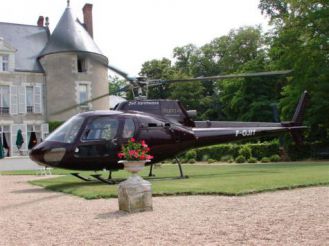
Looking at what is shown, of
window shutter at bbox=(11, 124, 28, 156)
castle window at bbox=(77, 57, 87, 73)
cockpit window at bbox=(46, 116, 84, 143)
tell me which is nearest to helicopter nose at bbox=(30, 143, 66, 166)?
cockpit window at bbox=(46, 116, 84, 143)

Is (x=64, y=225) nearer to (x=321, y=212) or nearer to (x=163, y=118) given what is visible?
(x=321, y=212)

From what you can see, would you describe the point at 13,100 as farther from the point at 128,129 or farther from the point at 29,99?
the point at 128,129

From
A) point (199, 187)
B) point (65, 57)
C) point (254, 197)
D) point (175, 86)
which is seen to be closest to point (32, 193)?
point (199, 187)

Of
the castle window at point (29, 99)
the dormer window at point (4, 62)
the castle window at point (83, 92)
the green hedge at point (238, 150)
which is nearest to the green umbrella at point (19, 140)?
the castle window at point (29, 99)

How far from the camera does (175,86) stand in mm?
52969

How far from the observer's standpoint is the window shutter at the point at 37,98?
117 ft

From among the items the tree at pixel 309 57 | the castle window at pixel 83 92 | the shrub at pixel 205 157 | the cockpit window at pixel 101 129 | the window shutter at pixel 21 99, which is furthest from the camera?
the castle window at pixel 83 92

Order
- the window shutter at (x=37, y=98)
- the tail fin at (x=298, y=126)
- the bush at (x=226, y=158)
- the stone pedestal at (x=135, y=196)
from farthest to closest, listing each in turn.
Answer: the window shutter at (x=37, y=98)
the bush at (x=226, y=158)
the tail fin at (x=298, y=126)
the stone pedestal at (x=135, y=196)

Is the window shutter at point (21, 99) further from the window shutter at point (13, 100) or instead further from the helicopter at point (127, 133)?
the helicopter at point (127, 133)

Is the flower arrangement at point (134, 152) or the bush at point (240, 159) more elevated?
the flower arrangement at point (134, 152)

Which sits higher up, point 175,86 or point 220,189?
point 175,86

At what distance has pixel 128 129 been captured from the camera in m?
12.1

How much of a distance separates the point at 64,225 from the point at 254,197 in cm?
364

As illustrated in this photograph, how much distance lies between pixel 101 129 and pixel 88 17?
29.6 metres
